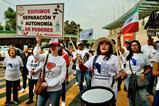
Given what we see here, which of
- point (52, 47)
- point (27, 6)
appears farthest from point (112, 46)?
point (27, 6)

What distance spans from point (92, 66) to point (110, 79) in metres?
0.36

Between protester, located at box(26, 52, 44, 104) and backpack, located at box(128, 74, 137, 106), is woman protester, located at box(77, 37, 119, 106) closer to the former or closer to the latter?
backpack, located at box(128, 74, 137, 106)

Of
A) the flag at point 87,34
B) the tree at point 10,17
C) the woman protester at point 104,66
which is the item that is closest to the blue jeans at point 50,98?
the woman protester at point 104,66

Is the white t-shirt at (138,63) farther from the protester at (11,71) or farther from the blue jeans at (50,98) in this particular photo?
the protester at (11,71)

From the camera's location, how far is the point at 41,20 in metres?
8.53

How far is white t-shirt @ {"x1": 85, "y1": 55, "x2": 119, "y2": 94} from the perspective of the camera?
6.57m

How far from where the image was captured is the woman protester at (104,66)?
6.58 meters

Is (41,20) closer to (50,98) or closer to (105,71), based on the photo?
(50,98)

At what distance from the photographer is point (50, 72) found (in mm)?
7023

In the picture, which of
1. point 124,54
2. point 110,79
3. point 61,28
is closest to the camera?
point 110,79

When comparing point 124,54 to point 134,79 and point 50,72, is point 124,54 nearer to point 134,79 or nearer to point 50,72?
point 134,79

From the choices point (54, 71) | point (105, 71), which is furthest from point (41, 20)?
point (105, 71)

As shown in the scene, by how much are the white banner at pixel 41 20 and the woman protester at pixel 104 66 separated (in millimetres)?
1727

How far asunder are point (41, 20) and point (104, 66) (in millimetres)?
2401
